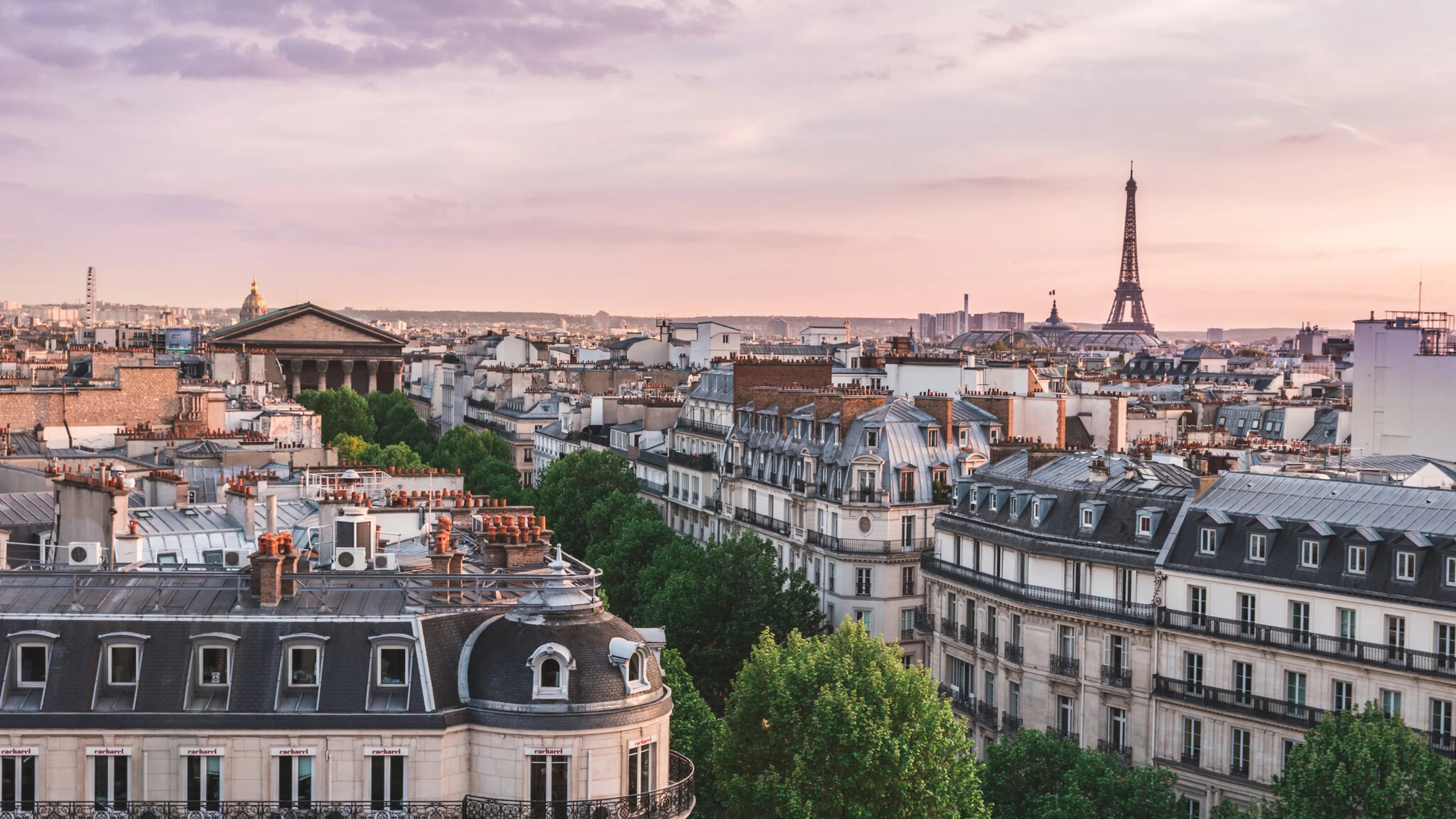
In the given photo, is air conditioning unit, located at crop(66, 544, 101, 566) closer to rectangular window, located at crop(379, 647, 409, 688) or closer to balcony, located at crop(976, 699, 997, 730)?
rectangular window, located at crop(379, 647, 409, 688)

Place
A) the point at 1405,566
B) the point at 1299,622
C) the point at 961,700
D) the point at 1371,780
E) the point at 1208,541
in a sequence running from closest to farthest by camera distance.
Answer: the point at 1371,780 → the point at 1405,566 → the point at 1299,622 → the point at 1208,541 → the point at 961,700

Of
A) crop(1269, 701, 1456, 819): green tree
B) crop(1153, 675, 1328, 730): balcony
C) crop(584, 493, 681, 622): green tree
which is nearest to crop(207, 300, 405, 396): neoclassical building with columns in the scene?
crop(584, 493, 681, 622): green tree

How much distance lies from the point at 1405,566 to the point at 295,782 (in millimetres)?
23987

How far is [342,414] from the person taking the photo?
103000 millimetres

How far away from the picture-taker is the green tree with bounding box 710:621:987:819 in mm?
30094

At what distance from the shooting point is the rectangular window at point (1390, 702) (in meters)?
33.4

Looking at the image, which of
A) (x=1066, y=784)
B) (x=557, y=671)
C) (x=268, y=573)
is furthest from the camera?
(x=1066, y=784)

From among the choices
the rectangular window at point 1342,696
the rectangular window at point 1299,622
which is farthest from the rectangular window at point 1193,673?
the rectangular window at point 1342,696

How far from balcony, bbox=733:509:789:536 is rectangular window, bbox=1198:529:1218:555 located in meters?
19.9

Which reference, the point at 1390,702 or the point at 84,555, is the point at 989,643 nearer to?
the point at 1390,702

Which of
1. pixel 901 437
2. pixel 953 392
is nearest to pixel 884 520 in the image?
pixel 901 437

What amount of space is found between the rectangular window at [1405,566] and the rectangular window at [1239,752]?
4.89m

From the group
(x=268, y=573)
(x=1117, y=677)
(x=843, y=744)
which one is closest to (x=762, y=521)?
(x=1117, y=677)

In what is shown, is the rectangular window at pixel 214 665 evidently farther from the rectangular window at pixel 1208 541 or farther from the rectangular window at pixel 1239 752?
the rectangular window at pixel 1208 541
